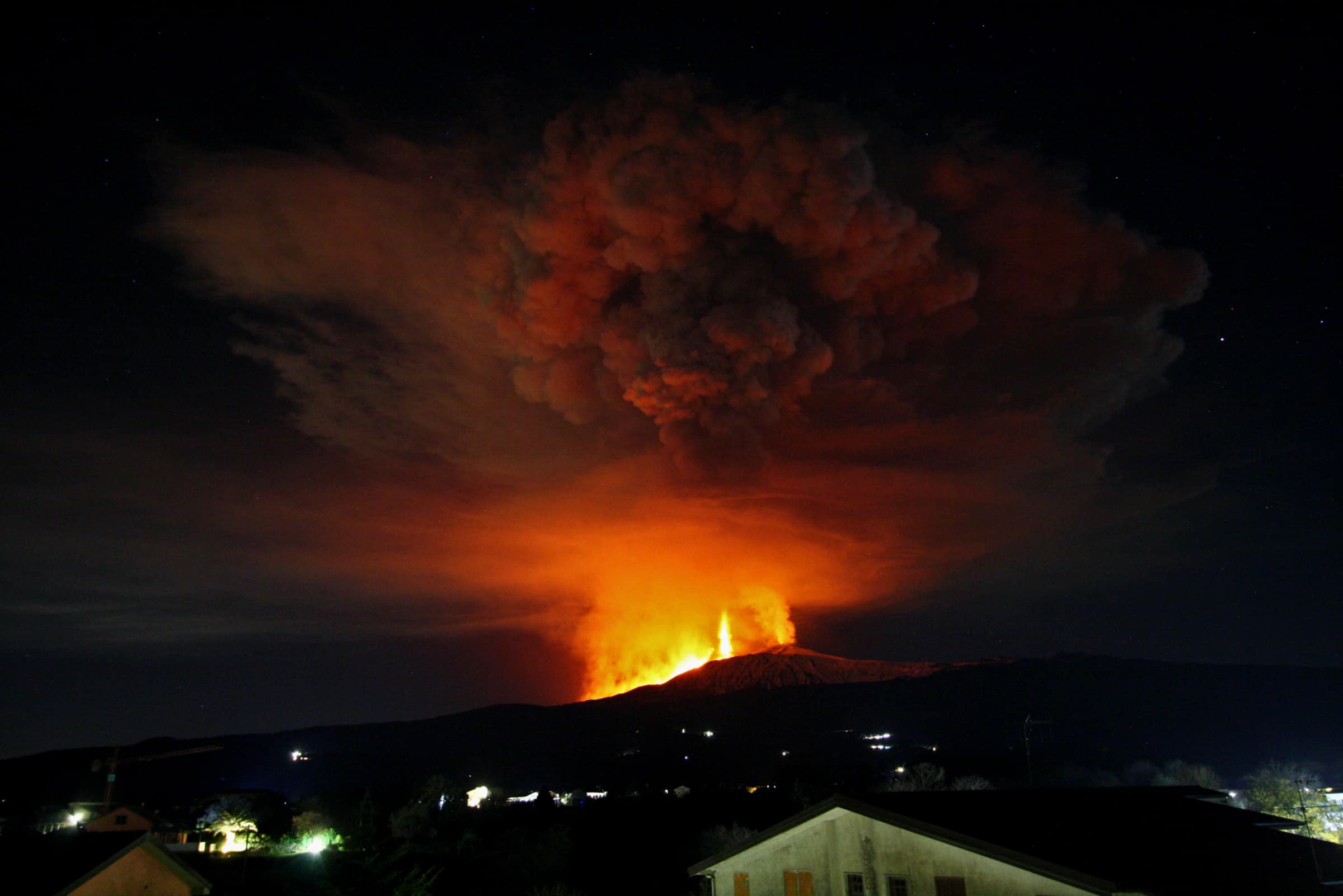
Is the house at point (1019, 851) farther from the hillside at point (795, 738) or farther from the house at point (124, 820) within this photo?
the hillside at point (795, 738)

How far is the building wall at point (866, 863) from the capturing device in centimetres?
1378

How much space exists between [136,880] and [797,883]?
58.0 feet

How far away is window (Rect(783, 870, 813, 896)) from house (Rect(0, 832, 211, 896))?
54.3ft

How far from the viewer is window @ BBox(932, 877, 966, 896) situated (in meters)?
14.2

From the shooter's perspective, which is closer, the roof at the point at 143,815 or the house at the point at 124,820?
the roof at the point at 143,815

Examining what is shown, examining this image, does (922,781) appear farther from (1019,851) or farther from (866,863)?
(1019,851)

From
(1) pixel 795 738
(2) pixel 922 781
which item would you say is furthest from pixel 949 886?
(1) pixel 795 738

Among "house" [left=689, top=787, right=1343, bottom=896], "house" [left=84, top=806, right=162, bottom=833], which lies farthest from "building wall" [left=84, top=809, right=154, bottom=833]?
"house" [left=689, top=787, right=1343, bottom=896]

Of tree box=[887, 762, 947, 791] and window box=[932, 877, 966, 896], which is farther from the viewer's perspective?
tree box=[887, 762, 947, 791]

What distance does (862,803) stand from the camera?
614 inches

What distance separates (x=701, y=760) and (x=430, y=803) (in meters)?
56.0

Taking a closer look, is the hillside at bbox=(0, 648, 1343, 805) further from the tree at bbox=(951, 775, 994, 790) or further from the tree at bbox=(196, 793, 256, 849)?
the tree at bbox=(196, 793, 256, 849)

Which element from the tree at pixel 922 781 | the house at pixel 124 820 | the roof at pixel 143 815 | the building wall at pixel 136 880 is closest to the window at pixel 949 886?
the building wall at pixel 136 880

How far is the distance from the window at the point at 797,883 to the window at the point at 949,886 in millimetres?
2645
